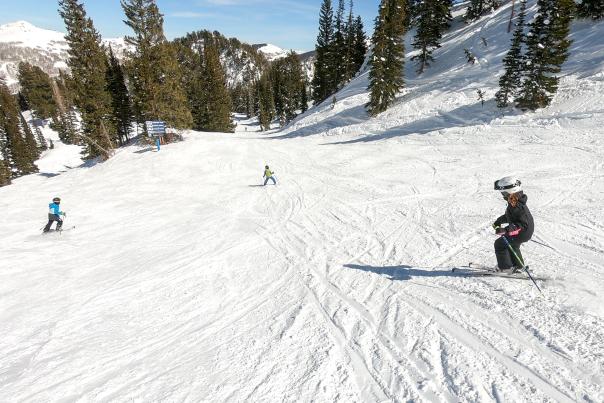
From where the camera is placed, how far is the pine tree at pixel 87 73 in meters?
29.3

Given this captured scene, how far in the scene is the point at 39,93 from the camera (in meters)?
91.3

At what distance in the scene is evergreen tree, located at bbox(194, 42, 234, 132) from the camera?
159 feet

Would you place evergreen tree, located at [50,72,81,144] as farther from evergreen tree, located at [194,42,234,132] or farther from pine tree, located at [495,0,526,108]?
pine tree, located at [495,0,526,108]

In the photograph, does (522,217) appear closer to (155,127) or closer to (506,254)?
(506,254)

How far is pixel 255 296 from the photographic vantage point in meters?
7.49

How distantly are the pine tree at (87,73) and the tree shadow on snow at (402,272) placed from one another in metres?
30.0

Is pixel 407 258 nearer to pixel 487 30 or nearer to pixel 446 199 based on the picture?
pixel 446 199

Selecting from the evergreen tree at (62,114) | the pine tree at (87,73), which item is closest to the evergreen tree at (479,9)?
the pine tree at (87,73)

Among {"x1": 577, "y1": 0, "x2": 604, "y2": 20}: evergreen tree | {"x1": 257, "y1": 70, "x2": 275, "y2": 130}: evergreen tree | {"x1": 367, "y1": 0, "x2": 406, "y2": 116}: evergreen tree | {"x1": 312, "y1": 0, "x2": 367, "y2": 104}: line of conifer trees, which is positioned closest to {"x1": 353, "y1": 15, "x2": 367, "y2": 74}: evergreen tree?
{"x1": 312, "y1": 0, "x2": 367, "y2": 104}: line of conifer trees

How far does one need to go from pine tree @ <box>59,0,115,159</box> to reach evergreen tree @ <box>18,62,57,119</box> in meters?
78.9

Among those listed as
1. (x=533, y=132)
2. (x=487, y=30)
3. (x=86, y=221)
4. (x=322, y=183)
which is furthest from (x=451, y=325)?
(x=487, y=30)

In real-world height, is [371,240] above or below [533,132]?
below

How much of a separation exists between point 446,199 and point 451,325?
8010mm

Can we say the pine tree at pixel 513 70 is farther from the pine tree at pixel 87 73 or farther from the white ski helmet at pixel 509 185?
the pine tree at pixel 87 73
